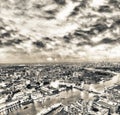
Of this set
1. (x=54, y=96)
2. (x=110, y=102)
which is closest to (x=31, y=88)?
(x=54, y=96)

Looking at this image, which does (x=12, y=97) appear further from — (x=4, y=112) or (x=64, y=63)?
(x=64, y=63)

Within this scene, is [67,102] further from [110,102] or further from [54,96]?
[110,102]

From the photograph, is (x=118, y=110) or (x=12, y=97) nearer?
(x=118, y=110)

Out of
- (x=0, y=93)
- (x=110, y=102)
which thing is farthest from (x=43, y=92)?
(x=110, y=102)

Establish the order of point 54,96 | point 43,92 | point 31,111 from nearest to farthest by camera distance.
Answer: point 31,111
point 54,96
point 43,92

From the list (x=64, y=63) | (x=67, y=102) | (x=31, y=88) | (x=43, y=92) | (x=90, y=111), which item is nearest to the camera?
(x=90, y=111)

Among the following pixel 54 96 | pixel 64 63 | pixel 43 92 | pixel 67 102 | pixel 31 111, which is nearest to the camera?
pixel 31 111

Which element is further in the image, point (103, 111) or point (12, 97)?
point (12, 97)

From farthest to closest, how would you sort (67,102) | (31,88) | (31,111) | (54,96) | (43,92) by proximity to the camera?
1. (31,88)
2. (43,92)
3. (54,96)
4. (67,102)
5. (31,111)
